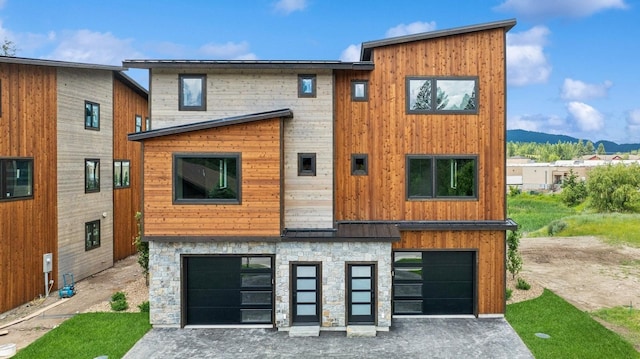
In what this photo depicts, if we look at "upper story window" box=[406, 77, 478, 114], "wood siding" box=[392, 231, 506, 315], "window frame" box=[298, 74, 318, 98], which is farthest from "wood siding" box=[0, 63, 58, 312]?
"upper story window" box=[406, 77, 478, 114]

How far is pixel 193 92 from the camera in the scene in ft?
35.3

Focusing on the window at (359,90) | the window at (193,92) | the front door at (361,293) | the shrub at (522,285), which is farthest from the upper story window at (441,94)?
the shrub at (522,285)

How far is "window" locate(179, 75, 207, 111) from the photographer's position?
10.7 meters

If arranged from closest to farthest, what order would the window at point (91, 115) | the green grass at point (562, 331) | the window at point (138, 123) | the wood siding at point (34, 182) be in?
the green grass at point (562, 331) < the wood siding at point (34, 182) < the window at point (91, 115) < the window at point (138, 123)

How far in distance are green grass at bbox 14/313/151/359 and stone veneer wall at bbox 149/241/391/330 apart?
78 cm

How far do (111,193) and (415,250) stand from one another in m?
12.0

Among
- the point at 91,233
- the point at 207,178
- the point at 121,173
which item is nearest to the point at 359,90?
the point at 207,178

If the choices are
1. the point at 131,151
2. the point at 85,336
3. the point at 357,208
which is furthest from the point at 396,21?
the point at 85,336

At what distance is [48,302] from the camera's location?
39.6 ft

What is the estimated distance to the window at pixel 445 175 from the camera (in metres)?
11.0

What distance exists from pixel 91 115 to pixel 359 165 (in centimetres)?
1015

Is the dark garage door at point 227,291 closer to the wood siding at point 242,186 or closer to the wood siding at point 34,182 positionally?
Answer: the wood siding at point 242,186

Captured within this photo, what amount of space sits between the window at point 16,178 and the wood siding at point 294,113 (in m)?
4.41

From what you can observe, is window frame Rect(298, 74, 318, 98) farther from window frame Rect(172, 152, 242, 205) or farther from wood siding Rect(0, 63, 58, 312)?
wood siding Rect(0, 63, 58, 312)
